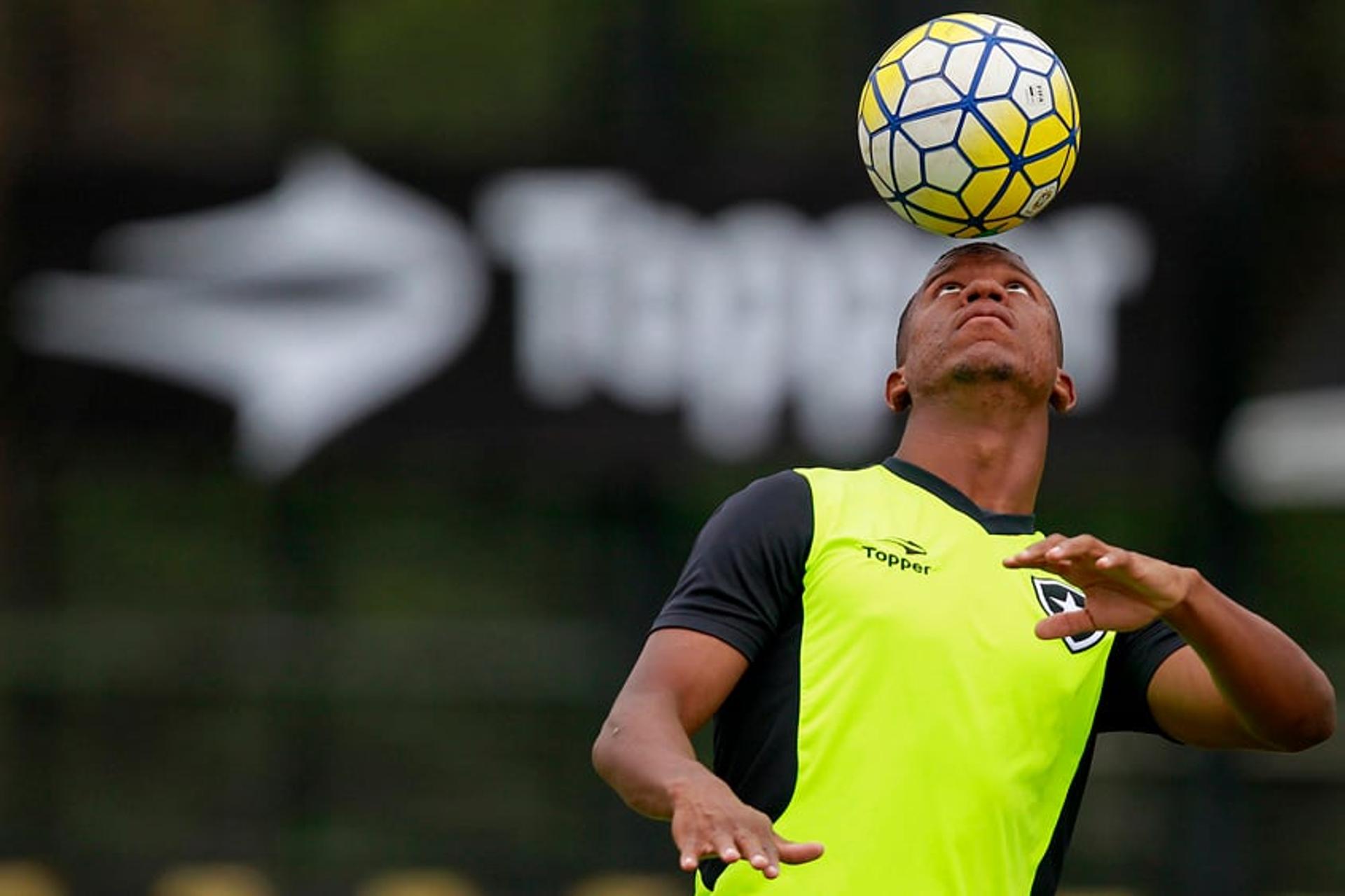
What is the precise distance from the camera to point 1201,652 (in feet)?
15.9

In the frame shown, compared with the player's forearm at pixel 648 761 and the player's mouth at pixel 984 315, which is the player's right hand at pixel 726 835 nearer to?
the player's forearm at pixel 648 761

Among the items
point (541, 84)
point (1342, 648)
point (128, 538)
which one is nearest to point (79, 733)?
point (128, 538)

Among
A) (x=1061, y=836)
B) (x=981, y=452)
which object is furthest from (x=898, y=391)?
(x=1061, y=836)

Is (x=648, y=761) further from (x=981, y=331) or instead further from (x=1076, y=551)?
(x=981, y=331)

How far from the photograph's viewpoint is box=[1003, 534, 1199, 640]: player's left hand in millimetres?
4535

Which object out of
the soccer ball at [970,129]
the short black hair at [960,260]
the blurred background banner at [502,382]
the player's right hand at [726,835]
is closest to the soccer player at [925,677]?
the short black hair at [960,260]

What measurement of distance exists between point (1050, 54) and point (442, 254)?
7.28 meters

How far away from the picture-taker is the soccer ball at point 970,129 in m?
5.79

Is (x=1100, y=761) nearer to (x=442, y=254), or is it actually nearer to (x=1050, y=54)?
(x=442, y=254)

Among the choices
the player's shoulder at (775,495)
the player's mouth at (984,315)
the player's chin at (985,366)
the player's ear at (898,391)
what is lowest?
the player's shoulder at (775,495)

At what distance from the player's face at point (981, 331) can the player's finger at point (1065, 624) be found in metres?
0.78

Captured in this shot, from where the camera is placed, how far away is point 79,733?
46.2 feet

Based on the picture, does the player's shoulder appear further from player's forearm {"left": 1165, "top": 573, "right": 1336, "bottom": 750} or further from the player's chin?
player's forearm {"left": 1165, "top": 573, "right": 1336, "bottom": 750}

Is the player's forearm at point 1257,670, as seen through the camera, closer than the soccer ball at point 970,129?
Yes
